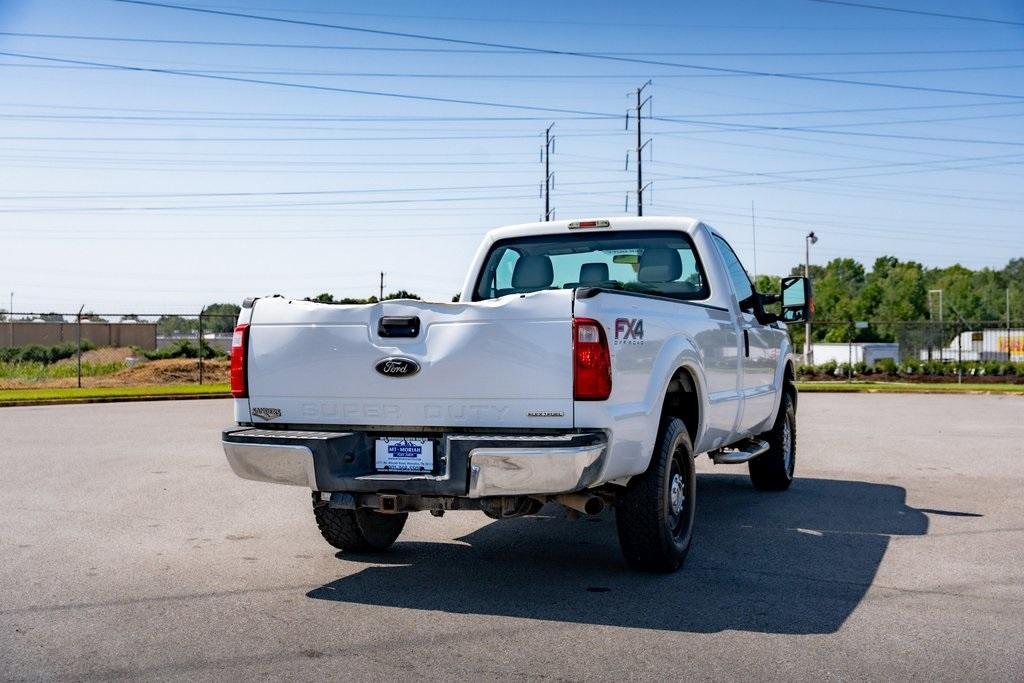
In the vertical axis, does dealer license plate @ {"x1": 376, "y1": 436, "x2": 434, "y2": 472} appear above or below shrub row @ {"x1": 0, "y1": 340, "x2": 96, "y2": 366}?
above

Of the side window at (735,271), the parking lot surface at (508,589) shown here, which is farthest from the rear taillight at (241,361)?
the side window at (735,271)

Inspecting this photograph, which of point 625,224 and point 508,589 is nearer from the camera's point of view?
point 508,589

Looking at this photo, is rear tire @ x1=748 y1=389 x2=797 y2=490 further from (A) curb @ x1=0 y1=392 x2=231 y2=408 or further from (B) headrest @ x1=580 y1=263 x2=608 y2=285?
(A) curb @ x1=0 y1=392 x2=231 y2=408

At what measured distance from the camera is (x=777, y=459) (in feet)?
33.2

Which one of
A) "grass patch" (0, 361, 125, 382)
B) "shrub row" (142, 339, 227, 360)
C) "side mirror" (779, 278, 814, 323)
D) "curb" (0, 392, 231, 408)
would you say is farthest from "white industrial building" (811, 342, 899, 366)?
"side mirror" (779, 278, 814, 323)

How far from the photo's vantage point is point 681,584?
6207mm

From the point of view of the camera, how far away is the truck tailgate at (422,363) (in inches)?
223

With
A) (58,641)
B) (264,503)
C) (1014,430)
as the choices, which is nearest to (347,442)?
(58,641)

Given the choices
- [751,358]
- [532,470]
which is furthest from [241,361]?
[751,358]

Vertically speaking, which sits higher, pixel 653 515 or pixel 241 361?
pixel 241 361

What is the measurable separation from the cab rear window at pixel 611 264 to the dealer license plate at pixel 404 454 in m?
2.57

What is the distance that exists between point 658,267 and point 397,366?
2918mm

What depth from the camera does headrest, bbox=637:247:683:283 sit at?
817 centimetres

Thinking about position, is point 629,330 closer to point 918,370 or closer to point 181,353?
point 918,370
